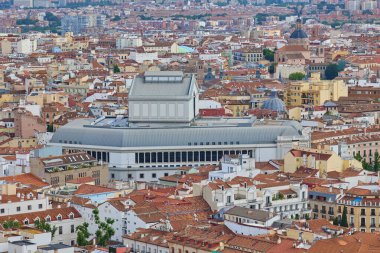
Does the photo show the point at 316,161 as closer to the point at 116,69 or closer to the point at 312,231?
the point at 312,231

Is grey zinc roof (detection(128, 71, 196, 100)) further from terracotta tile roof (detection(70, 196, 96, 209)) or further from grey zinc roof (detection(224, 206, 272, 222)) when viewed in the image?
grey zinc roof (detection(224, 206, 272, 222))

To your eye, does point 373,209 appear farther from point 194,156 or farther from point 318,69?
point 318,69

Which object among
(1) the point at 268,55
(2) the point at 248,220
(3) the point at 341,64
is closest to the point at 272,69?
(3) the point at 341,64

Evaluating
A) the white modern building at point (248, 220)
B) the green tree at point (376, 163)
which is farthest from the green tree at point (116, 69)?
the white modern building at point (248, 220)

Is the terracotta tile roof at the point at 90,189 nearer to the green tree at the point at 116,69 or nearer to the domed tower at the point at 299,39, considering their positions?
the green tree at the point at 116,69

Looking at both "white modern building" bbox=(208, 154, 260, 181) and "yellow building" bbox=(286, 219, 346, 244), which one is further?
"white modern building" bbox=(208, 154, 260, 181)

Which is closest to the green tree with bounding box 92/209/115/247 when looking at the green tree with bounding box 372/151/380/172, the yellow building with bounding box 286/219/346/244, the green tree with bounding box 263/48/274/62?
the yellow building with bounding box 286/219/346/244
